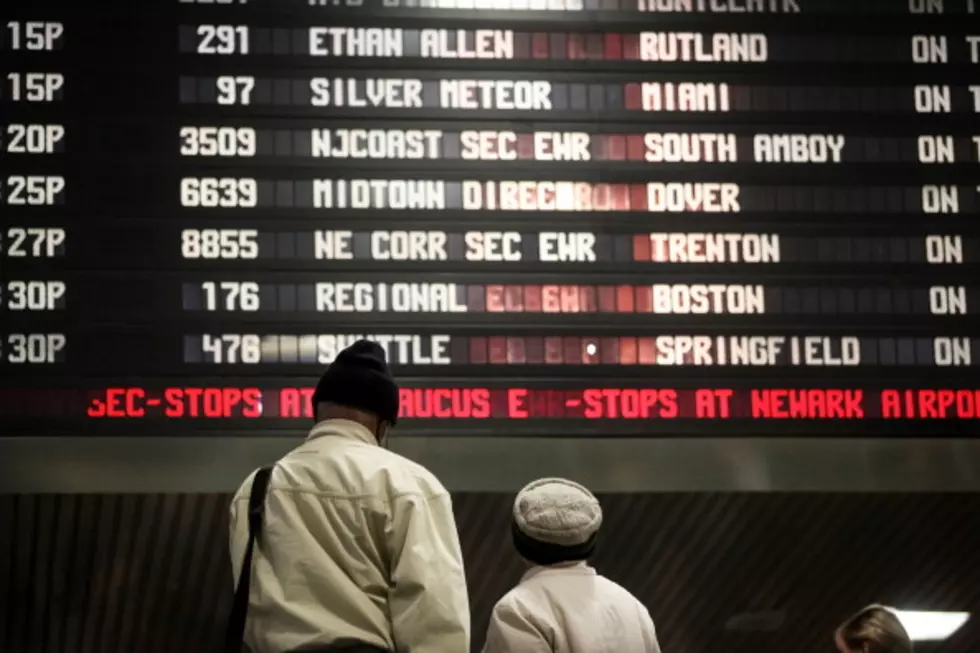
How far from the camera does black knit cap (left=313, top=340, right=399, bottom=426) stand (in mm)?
4008

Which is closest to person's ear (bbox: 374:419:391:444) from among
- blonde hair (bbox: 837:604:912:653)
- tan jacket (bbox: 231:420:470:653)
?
tan jacket (bbox: 231:420:470:653)

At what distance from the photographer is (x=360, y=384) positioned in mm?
4000

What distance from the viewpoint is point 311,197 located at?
694 cm

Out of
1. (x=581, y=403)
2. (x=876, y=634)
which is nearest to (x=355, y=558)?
(x=876, y=634)

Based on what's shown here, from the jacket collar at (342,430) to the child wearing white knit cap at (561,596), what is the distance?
55cm

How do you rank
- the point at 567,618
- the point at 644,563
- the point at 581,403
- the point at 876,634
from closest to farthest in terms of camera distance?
1. the point at 567,618
2. the point at 876,634
3. the point at 581,403
4. the point at 644,563

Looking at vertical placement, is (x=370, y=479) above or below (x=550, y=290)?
below

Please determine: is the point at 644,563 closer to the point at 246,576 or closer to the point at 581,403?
the point at 581,403

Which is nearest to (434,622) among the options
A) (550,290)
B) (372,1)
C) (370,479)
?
(370,479)

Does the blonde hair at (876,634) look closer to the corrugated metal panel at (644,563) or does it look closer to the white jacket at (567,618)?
the white jacket at (567,618)

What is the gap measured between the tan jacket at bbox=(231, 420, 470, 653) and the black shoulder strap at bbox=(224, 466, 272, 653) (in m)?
0.02

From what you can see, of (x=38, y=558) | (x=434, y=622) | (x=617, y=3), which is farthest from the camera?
(x=617, y=3)

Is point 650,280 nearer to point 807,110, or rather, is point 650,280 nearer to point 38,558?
point 807,110

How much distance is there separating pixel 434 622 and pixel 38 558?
346cm
